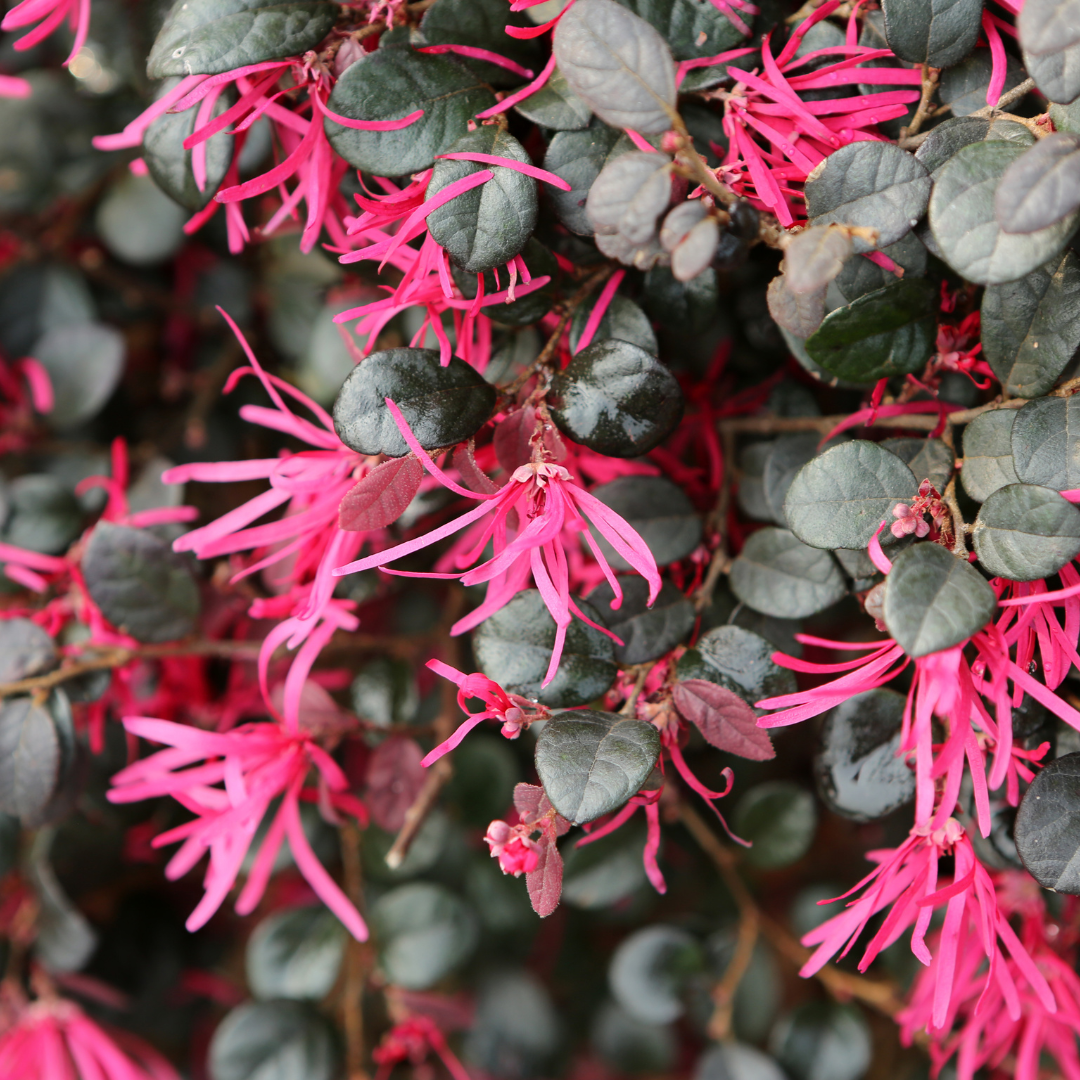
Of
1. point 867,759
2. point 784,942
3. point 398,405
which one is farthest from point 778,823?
point 398,405

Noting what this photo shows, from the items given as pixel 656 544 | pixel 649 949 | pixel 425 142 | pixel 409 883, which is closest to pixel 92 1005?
pixel 409 883

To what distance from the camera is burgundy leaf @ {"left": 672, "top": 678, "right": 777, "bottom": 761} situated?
51 centimetres

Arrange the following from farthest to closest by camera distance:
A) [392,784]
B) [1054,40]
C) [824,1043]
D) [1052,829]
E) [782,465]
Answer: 1. [824,1043]
2. [392,784]
3. [782,465]
4. [1052,829]
5. [1054,40]

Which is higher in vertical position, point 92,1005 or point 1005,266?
point 1005,266

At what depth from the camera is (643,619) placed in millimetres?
572

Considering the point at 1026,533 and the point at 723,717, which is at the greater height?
the point at 1026,533

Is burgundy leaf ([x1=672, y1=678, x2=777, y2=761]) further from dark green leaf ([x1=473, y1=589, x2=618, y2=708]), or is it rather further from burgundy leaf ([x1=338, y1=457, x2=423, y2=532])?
burgundy leaf ([x1=338, y1=457, x2=423, y2=532])

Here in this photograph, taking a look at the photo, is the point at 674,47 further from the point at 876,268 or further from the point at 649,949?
the point at 649,949

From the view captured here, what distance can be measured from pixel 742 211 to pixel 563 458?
0.17 meters

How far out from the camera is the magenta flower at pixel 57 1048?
0.88 metres

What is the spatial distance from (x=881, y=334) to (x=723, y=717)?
0.25 meters

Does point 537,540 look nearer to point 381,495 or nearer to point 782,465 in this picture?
point 381,495

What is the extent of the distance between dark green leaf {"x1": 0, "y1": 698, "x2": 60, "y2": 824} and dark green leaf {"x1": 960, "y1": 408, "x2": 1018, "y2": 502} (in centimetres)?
70

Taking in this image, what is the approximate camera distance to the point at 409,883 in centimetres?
89
